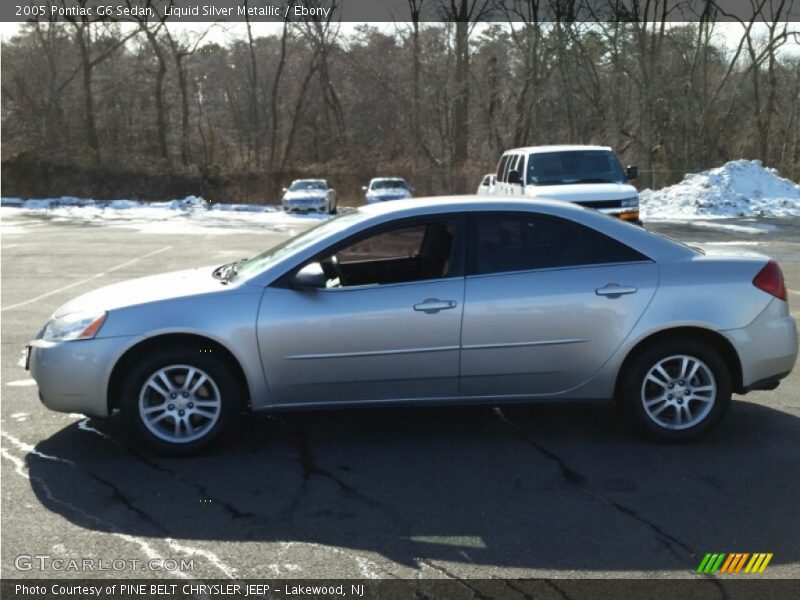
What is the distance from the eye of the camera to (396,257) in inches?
232

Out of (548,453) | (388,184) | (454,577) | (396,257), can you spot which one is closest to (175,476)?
(454,577)

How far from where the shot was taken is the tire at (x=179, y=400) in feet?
16.5

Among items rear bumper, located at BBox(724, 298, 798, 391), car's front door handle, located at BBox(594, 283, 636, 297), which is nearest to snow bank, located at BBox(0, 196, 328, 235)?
car's front door handle, located at BBox(594, 283, 636, 297)

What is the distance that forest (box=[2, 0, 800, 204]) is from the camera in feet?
134

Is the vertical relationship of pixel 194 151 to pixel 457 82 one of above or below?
below

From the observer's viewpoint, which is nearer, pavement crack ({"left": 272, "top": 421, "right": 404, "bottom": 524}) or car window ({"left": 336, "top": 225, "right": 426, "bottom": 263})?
pavement crack ({"left": 272, "top": 421, "right": 404, "bottom": 524})

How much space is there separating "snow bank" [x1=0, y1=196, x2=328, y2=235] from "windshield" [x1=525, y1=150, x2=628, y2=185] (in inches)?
353

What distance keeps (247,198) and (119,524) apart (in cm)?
3810

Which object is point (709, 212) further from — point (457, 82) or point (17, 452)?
point (17, 452)

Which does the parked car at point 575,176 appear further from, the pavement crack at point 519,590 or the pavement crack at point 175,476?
the pavement crack at point 519,590

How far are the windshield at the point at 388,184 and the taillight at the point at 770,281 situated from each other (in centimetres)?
2684

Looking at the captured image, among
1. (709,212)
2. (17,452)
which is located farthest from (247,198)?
(17,452)

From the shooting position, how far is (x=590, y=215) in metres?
5.45

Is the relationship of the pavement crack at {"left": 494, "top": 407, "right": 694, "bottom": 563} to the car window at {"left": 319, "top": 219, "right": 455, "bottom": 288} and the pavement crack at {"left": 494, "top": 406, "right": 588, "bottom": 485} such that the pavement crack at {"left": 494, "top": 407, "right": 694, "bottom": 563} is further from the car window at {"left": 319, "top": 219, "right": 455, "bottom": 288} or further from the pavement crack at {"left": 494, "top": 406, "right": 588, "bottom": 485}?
the car window at {"left": 319, "top": 219, "right": 455, "bottom": 288}
